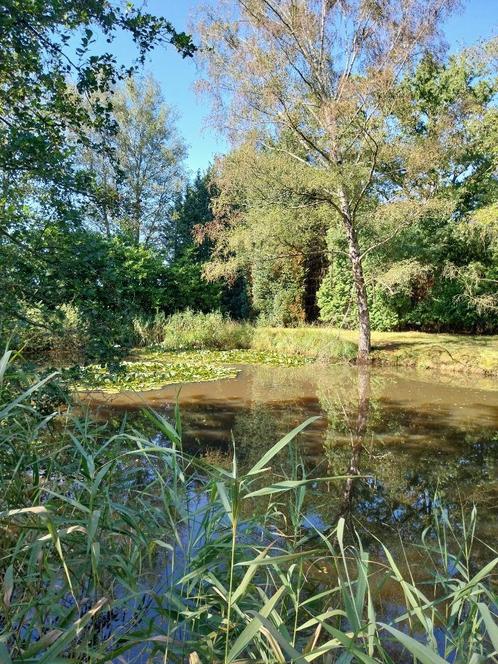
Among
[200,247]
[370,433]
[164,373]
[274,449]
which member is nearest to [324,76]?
[164,373]

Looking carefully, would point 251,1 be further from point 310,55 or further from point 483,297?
point 483,297

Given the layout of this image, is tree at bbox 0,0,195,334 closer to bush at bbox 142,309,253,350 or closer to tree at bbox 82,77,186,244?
bush at bbox 142,309,253,350

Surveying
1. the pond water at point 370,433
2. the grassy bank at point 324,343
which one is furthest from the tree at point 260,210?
the pond water at point 370,433

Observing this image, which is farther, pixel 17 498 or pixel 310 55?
pixel 310 55

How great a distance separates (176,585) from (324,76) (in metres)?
11.0

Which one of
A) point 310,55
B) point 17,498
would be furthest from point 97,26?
point 310,55

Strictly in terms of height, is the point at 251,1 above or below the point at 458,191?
above

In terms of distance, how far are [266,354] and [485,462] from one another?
7.47 m

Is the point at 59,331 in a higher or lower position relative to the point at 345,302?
lower

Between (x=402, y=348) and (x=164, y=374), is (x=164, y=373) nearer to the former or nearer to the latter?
(x=164, y=374)

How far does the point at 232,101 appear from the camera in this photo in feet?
35.2

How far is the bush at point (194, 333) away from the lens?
12.7 m

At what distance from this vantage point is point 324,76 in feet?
34.8

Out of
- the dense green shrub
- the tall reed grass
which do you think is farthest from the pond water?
the dense green shrub
